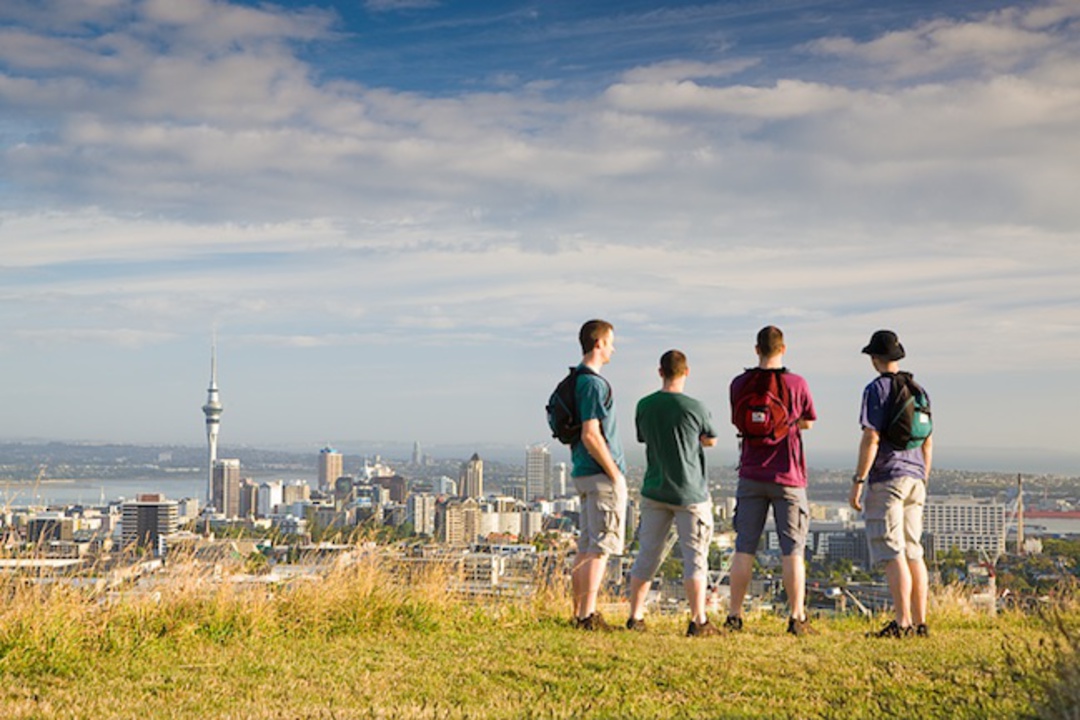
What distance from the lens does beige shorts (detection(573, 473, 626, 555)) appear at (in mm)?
8516

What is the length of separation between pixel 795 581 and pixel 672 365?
175 centimetres

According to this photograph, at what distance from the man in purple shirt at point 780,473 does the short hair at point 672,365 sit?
39 cm

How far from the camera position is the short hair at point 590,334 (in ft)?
27.7

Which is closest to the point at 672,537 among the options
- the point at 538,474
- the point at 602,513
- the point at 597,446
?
the point at 602,513

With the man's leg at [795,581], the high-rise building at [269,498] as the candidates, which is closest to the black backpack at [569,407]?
the man's leg at [795,581]

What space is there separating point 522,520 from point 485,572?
24753 millimetres

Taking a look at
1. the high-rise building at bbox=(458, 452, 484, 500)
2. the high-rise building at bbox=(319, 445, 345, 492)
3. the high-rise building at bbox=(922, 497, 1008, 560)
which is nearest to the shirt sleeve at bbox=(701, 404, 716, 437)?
the high-rise building at bbox=(922, 497, 1008, 560)

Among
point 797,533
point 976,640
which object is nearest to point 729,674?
point 797,533

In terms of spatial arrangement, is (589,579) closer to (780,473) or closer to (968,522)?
(780,473)

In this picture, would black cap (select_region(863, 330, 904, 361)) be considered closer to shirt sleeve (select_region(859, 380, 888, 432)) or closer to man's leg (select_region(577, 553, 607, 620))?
shirt sleeve (select_region(859, 380, 888, 432))

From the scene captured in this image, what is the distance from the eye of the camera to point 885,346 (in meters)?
8.63

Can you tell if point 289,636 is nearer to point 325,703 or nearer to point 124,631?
point 124,631

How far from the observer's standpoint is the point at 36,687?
6.52 meters

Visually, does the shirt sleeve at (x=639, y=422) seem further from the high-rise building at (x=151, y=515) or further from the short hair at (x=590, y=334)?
the high-rise building at (x=151, y=515)
